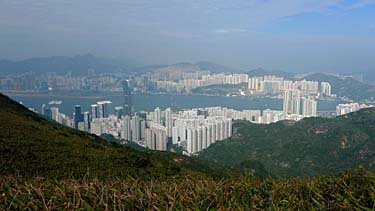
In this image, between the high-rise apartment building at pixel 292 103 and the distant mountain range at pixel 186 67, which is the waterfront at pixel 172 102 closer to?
the high-rise apartment building at pixel 292 103

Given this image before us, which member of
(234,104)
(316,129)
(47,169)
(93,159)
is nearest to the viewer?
(47,169)

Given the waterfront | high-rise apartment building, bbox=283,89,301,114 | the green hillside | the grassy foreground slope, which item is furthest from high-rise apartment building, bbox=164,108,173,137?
the grassy foreground slope

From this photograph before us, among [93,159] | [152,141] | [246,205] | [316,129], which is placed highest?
[246,205]

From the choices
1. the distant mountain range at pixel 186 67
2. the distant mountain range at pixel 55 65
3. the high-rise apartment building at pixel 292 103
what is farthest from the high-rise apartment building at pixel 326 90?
the distant mountain range at pixel 55 65

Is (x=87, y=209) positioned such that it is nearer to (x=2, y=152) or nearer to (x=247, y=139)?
(x=2, y=152)

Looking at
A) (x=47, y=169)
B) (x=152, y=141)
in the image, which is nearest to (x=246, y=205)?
(x=47, y=169)

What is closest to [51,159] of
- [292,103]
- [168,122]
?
[168,122]

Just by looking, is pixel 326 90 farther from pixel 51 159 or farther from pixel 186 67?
pixel 51 159
